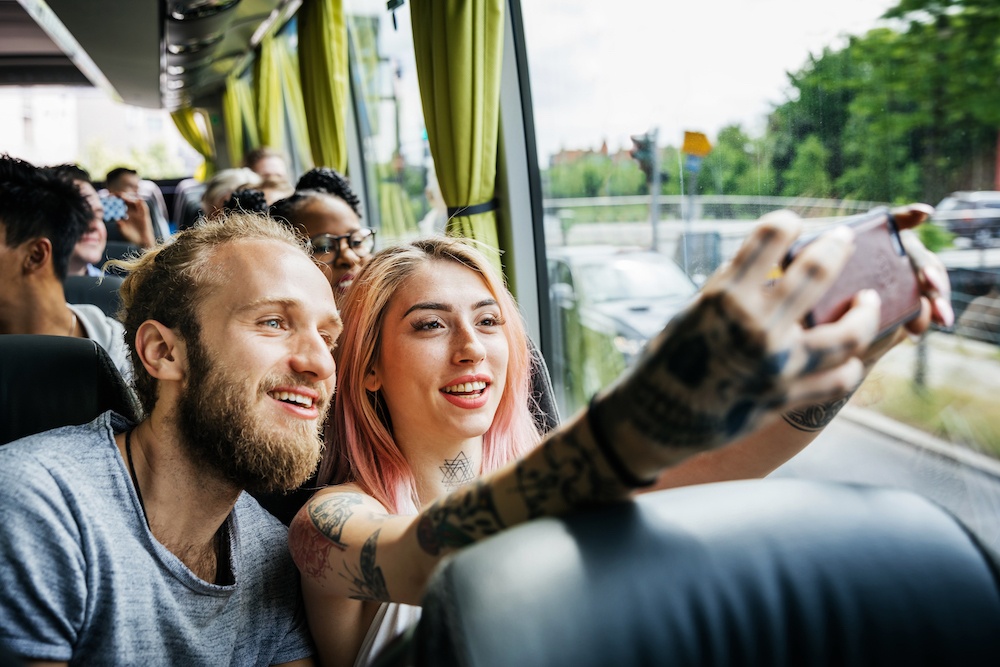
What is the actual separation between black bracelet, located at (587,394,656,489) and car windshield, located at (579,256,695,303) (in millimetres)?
1983

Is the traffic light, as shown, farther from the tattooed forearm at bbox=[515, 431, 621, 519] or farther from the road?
the tattooed forearm at bbox=[515, 431, 621, 519]

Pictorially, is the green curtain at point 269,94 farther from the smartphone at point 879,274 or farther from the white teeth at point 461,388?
the smartphone at point 879,274

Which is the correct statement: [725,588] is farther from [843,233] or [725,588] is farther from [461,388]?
[461,388]

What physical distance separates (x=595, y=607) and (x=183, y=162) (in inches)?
882

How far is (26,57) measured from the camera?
13.1m

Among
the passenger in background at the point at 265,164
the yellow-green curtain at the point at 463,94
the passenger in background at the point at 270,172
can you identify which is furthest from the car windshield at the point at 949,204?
the passenger in background at the point at 265,164

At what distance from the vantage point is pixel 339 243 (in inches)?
120

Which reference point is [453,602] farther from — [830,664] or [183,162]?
[183,162]

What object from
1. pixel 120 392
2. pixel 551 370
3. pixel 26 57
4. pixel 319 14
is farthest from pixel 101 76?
pixel 120 392

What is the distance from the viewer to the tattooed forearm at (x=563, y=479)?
852 millimetres

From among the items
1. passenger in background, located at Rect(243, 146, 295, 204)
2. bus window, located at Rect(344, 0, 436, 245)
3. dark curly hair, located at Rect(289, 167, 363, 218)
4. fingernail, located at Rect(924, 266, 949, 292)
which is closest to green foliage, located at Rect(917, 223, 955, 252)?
fingernail, located at Rect(924, 266, 949, 292)

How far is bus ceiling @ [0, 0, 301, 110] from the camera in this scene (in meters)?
6.74

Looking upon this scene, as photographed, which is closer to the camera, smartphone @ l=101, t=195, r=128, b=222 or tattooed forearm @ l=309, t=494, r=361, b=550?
tattooed forearm @ l=309, t=494, r=361, b=550

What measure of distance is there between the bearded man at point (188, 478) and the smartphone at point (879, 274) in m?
0.97
